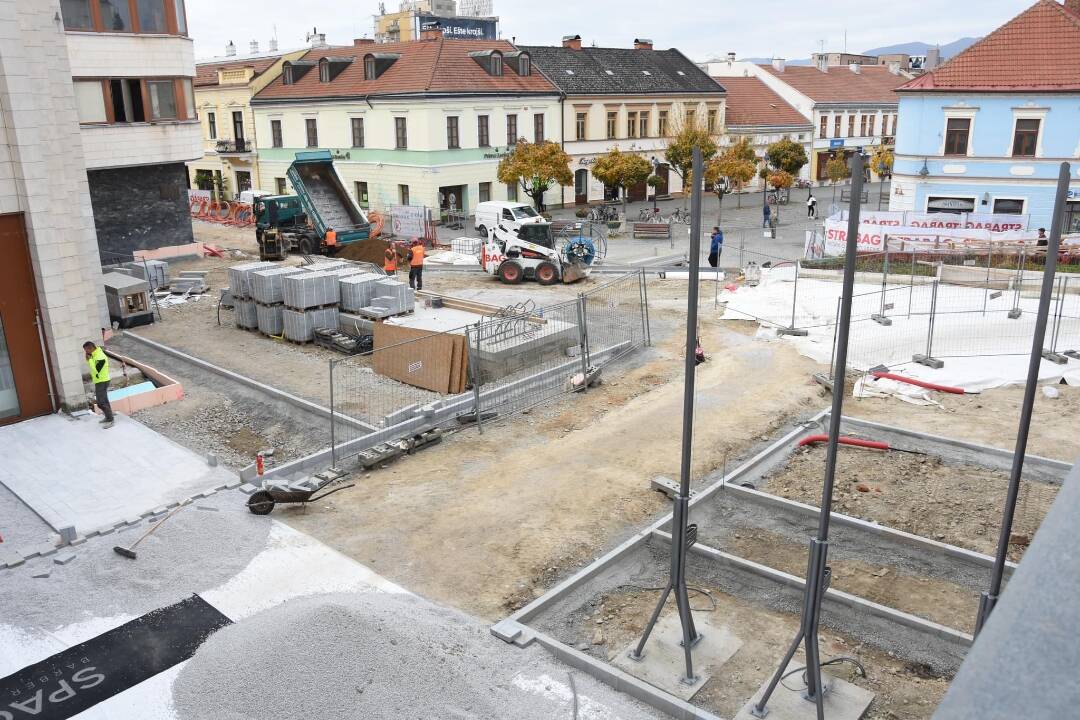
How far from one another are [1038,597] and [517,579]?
774cm

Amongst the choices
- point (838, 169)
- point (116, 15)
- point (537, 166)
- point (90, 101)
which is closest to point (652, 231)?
point (537, 166)

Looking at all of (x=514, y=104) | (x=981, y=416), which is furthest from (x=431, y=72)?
(x=981, y=416)

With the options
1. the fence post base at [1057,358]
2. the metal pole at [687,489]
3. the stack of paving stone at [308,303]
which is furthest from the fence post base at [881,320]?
the metal pole at [687,489]

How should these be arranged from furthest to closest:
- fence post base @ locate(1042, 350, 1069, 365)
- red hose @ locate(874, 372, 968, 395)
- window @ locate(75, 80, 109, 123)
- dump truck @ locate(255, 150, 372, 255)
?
dump truck @ locate(255, 150, 372, 255) < window @ locate(75, 80, 109, 123) < fence post base @ locate(1042, 350, 1069, 365) < red hose @ locate(874, 372, 968, 395)

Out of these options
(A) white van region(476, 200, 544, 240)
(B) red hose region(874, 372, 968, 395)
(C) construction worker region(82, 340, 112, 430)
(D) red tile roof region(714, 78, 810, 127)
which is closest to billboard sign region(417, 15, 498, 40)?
(D) red tile roof region(714, 78, 810, 127)

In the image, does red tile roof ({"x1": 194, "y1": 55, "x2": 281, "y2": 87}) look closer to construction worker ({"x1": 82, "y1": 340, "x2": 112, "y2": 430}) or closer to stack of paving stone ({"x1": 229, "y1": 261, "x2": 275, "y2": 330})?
stack of paving stone ({"x1": 229, "y1": 261, "x2": 275, "y2": 330})

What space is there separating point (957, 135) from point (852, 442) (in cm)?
2253

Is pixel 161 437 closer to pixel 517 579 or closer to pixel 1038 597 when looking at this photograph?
pixel 517 579

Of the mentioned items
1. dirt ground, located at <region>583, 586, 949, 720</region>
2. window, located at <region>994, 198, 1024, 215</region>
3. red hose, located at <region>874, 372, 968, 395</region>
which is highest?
window, located at <region>994, 198, 1024, 215</region>

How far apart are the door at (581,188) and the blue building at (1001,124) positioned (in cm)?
1830

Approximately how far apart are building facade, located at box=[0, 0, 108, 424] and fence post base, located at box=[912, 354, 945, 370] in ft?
50.9

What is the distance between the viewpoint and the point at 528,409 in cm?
1516

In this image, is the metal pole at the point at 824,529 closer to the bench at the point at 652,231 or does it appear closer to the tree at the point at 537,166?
the bench at the point at 652,231

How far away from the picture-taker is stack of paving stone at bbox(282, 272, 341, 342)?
1875 centimetres
